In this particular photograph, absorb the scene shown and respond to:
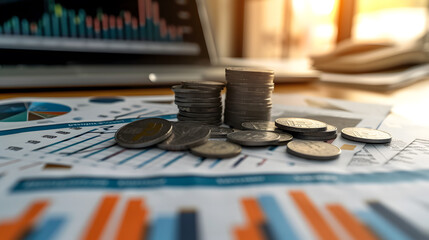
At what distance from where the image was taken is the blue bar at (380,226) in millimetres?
277

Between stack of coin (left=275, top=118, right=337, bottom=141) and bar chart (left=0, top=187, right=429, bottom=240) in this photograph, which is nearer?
bar chart (left=0, top=187, right=429, bottom=240)

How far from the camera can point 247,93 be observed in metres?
0.67

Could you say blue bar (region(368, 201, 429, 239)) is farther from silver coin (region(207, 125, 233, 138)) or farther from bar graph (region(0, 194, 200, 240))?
silver coin (region(207, 125, 233, 138))

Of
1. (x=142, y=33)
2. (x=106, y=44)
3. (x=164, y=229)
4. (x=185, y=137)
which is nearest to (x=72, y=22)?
(x=106, y=44)

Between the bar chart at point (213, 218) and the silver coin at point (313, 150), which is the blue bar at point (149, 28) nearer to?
the silver coin at point (313, 150)

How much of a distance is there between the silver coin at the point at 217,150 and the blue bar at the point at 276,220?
131mm

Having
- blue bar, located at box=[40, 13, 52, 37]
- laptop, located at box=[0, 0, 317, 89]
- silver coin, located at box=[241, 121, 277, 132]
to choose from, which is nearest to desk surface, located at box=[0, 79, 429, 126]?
laptop, located at box=[0, 0, 317, 89]

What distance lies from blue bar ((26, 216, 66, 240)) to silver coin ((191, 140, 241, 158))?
221 mm

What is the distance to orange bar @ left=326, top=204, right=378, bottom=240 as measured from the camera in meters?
0.28

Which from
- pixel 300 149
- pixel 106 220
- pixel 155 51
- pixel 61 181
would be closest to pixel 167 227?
pixel 106 220

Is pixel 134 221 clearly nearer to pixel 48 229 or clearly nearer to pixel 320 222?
pixel 48 229

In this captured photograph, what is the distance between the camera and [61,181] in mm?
360

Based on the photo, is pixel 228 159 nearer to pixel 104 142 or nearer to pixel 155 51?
pixel 104 142

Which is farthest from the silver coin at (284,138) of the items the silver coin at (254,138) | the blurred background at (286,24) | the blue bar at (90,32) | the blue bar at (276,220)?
the blurred background at (286,24)
